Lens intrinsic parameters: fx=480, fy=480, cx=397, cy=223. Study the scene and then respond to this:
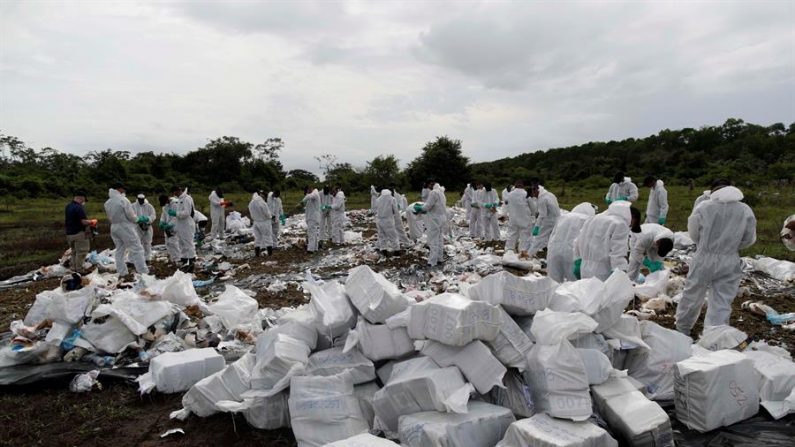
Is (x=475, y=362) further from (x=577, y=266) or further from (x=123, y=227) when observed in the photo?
(x=123, y=227)

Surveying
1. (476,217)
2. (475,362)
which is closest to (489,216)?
(476,217)

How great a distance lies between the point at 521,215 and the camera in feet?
35.0

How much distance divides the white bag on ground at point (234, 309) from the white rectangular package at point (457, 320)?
312cm

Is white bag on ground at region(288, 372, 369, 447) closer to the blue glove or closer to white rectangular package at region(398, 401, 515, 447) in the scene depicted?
white rectangular package at region(398, 401, 515, 447)

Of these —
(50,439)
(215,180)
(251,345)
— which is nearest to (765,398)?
(251,345)

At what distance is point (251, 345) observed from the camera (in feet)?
17.5

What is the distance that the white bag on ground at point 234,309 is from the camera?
18.7 feet

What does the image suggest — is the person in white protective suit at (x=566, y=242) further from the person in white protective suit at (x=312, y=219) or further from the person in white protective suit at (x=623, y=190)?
the person in white protective suit at (x=312, y=219)

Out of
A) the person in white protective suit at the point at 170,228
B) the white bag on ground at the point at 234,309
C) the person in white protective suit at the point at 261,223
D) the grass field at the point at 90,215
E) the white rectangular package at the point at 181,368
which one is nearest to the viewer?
the white rectangular package at the point at 181,368

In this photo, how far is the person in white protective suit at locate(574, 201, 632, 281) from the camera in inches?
198

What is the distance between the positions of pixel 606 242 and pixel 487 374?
2721mm

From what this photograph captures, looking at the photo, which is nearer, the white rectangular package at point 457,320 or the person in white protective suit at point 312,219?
the white rectangular package at point 457,320

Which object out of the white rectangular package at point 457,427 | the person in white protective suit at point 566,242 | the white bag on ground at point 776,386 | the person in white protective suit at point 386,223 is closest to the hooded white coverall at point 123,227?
the person in white protective suit at point 386,223

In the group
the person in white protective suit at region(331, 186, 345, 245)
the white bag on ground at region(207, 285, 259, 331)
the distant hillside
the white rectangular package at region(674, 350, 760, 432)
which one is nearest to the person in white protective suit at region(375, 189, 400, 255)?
the person in white protective suit at region(331, 186, 345, 245)
